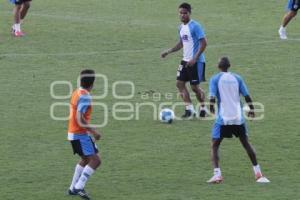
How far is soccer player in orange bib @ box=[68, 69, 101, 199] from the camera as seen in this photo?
12.3 metres

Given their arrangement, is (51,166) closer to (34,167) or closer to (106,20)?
(34,167)

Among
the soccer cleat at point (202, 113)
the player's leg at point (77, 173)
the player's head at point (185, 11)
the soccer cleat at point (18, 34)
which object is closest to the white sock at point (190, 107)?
the soccer cleat at point (202, 113)

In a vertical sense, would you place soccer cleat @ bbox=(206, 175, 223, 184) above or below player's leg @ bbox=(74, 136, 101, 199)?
below

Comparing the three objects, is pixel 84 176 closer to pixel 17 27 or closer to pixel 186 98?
pixel 186 98

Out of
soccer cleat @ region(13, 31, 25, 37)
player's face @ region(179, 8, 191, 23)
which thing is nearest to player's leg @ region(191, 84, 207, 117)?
player's face @ region(179, 8, 191, 23)

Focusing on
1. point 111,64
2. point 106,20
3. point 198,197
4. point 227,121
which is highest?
point 106,20

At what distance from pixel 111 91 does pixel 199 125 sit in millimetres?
3179

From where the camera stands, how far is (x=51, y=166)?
14180 millimetres

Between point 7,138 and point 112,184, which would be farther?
point 7,138

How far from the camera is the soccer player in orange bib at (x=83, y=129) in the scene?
1230cm

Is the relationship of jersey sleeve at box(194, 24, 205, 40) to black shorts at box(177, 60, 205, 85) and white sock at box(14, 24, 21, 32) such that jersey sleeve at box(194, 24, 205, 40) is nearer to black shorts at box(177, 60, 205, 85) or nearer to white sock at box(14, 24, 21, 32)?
black shorts at box(177, 60, 205, 85)

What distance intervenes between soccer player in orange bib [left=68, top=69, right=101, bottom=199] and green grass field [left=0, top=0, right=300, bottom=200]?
1.15ft

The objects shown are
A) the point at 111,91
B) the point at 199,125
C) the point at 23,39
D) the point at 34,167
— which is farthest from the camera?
the point at 23,39

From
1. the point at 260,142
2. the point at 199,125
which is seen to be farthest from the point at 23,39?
the point at 260,142
